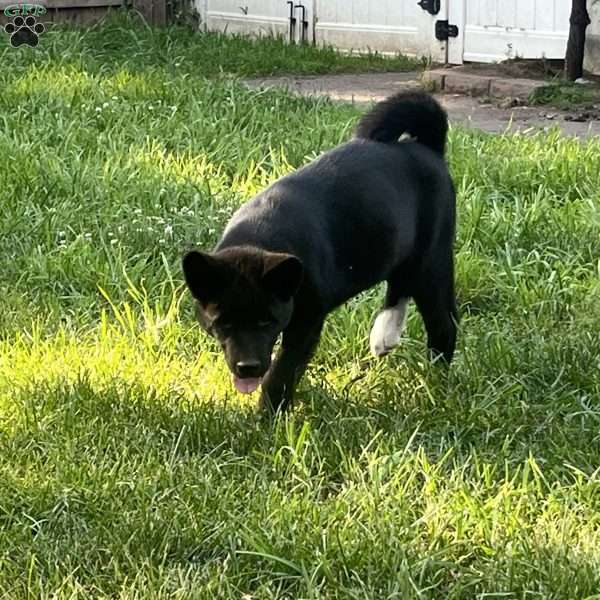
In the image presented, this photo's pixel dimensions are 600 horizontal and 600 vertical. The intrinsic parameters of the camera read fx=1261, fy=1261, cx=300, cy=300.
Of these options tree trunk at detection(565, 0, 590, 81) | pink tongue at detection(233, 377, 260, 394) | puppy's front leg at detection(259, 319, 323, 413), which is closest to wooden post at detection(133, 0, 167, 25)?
tree trunk at detection(565, 0, 590, 81)

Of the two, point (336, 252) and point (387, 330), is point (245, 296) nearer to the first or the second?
point (336, 252)

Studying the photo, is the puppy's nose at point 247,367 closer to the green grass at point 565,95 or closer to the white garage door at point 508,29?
the green grass at point 565,95

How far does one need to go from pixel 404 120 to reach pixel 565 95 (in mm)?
4526

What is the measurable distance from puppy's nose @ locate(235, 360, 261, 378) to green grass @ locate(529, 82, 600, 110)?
5205mm

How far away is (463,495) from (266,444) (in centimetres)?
60

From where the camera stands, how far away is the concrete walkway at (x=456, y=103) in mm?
7410

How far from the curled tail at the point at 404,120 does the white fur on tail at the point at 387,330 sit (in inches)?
20.6

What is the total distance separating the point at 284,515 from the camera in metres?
2.85

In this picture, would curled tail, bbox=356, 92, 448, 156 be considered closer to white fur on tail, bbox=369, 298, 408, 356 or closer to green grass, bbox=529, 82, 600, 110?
white fur on tail, bbox=369, 298, 408, 356

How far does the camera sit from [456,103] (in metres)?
8.45

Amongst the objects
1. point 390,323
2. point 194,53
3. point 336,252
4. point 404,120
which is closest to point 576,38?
point 194,53

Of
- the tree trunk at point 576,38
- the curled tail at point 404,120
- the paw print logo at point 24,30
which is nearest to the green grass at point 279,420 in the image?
the curled tail at point 404,120

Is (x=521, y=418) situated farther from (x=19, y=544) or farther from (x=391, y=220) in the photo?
(x=19, y=544)

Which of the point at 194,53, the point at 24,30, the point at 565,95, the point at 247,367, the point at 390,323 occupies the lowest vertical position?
the point at 390,323
